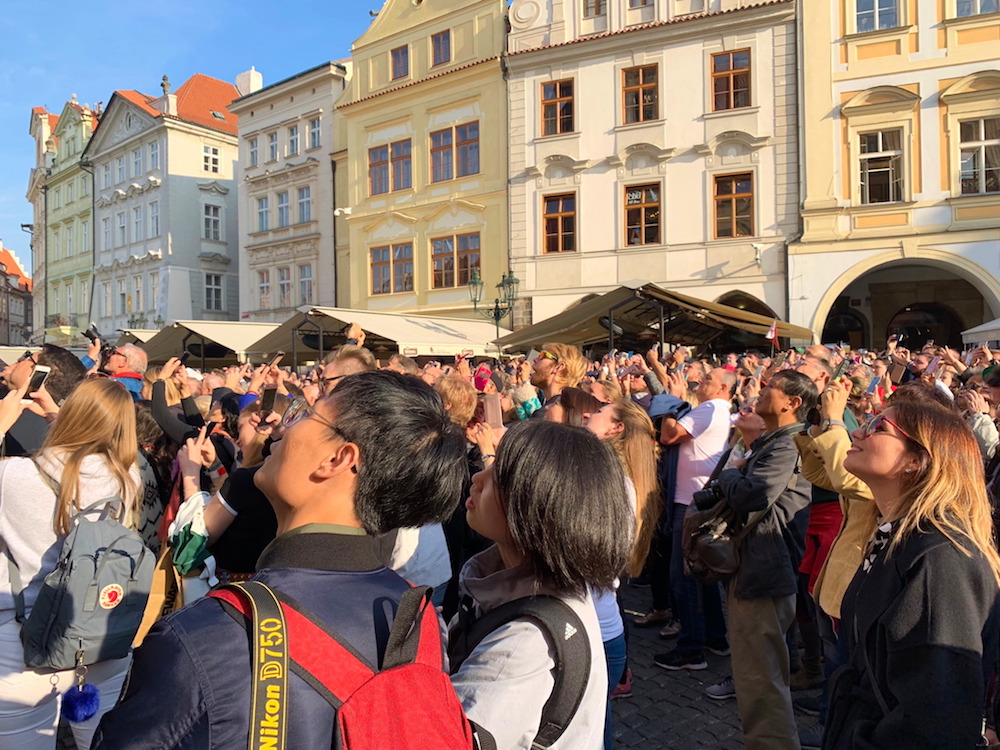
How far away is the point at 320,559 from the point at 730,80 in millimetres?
20297

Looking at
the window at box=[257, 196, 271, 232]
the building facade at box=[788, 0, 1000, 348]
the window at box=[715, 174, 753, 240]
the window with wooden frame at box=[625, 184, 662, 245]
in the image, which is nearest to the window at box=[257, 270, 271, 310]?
the window at box=[257, 196, 271, 232]

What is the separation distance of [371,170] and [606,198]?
9.08 meters

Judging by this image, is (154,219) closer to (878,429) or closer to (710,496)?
(710,496)

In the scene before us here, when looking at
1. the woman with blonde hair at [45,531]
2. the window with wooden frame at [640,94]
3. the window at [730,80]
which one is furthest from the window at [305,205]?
the woman with blonde hair at [45,531]

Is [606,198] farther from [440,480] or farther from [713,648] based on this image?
[440,480]

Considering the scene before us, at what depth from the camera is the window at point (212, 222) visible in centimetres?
3334

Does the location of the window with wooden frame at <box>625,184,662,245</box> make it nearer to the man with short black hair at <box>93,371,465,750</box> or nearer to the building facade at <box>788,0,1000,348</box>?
the building facade at <box>788,0,1000,348</box>

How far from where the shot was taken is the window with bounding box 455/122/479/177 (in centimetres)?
2228

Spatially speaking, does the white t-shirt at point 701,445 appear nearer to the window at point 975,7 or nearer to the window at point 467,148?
the window at point 975,7

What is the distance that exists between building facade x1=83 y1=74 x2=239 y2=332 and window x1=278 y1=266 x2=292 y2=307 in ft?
20.6

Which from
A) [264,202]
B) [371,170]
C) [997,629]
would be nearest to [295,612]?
[997,629]

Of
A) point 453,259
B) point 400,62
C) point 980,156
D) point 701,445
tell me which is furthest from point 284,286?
point 701,445

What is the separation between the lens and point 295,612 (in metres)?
1.08

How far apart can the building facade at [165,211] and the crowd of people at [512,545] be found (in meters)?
31.4
